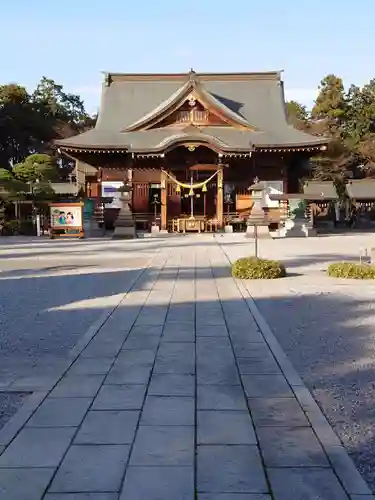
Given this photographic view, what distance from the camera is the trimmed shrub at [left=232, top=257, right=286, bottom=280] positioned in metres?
10.9

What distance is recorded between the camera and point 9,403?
4219 millimetres

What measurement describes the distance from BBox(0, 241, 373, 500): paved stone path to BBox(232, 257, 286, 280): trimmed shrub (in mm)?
4487

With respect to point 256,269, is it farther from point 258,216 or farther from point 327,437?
point 258,216

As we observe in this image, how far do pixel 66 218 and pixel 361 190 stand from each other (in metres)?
20.1

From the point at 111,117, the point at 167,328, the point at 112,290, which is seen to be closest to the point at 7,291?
the point at 112,290

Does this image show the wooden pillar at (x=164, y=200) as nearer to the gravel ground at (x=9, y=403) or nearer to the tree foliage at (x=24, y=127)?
the tree foliage at (x=24, y=127)

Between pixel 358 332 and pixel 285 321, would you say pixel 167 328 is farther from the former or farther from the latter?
pixel 358 332

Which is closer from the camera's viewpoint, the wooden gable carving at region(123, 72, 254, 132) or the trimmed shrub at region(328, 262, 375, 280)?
the trimmed shrub at region(328, 262, 375, 280)

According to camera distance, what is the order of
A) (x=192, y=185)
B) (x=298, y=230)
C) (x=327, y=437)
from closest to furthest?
(x=327, y=437), (x=298, y=230), (x=192, y=185)

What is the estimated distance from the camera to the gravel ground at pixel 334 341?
3795 mm

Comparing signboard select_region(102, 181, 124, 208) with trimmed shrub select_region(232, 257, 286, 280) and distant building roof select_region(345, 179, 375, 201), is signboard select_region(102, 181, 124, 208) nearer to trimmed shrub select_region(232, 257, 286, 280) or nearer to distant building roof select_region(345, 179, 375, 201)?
distant building roof select_region(345, 179, 375, 201)

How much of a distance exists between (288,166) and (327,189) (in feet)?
18.2

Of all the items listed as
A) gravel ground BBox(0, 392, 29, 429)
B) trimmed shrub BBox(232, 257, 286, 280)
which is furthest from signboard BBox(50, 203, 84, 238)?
gravel ground BBox(0, 392, 29, 429)

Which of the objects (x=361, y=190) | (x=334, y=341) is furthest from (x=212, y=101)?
(x=334, y=341)
